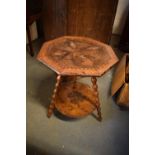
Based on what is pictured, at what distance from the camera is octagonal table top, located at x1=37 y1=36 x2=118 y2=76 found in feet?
3.27

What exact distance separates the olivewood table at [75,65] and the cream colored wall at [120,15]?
3.22ft

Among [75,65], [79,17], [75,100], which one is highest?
[79,17]

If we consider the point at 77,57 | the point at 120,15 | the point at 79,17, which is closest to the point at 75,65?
the point at 77,57

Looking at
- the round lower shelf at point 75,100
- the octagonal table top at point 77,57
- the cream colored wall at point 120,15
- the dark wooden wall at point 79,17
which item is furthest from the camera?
the cream colored wall at point 120,15

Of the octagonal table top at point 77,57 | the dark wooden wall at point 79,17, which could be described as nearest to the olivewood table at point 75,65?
the octagonal table top at point 77,57

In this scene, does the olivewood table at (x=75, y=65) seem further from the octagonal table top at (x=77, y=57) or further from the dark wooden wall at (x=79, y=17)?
the dark wooden wall at (x=79, y=17)

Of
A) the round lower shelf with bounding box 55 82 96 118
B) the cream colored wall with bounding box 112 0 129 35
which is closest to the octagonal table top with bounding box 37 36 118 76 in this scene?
the round lower shelf with bounding box 55 82 96 118

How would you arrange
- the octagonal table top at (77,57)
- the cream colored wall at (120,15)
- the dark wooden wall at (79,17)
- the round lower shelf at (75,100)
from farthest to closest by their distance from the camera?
the cream colored wall at (120,15) → the dark wooden wall at (79,17) → the round lower shelf at (75,100) → the octagonal table top at (77,57)

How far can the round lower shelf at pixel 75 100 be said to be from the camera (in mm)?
1239

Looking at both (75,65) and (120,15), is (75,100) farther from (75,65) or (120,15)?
(120,15)

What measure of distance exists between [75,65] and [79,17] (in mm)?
757

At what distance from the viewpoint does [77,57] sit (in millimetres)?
1077
